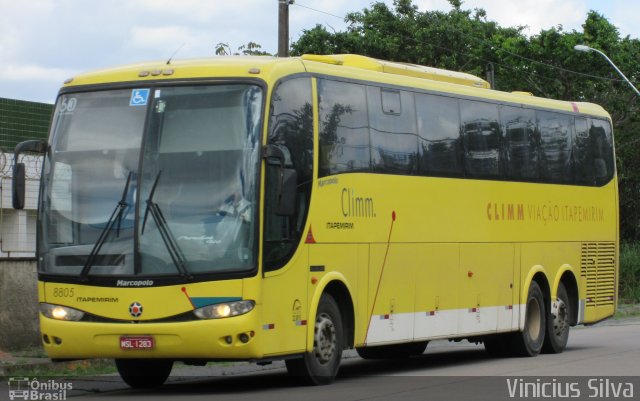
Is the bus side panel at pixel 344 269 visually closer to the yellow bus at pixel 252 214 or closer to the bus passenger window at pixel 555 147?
the yellow bus at pixel 252 214

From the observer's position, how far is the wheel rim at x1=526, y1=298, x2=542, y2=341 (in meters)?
20.0

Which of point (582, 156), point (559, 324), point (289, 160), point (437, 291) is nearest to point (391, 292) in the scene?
point (437, 291)

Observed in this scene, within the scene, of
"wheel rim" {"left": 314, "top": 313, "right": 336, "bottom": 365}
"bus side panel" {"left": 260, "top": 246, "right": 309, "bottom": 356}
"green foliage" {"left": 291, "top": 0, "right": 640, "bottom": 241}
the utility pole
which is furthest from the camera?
"green foliage" {"left": 291, "top": 0, "right": 640, "bottom": 241}

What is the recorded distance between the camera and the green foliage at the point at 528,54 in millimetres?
47875

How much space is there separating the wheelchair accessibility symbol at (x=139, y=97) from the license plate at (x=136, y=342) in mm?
2483

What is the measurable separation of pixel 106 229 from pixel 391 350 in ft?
→ 23.6

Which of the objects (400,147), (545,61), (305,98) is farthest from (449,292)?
(545,61)

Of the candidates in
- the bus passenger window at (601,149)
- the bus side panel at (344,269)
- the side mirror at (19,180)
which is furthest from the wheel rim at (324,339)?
the bus passenger window at (601,149)

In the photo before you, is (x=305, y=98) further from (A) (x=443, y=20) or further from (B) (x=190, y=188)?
(A) (x=443, y=20)

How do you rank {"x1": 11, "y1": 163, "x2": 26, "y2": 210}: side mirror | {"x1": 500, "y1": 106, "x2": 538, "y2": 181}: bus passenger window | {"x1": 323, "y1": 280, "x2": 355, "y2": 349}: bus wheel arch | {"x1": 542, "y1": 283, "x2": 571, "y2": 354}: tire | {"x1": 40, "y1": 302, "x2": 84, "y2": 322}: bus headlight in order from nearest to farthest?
{"x1": 40, "y1": 302, "x2": 84, "y2": 322}: bus headlight < {"x1": 11, "y1": 163, "x2": 26, "y2": 210}: side mirror < {"x1": 323, "y1": 280, "x2": 355, "y2": 349}: bus wheel arch < {"x1": 500, "y1": 106, "x2": 538, "y2": 181}: bus passenger window < {"x1": 542, "y1": 283, "x2": 571, "y2": 354}: tire

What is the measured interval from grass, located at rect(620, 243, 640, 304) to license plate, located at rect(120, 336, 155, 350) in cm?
2600

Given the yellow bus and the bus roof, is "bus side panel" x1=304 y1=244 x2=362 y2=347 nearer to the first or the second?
the yellow bus

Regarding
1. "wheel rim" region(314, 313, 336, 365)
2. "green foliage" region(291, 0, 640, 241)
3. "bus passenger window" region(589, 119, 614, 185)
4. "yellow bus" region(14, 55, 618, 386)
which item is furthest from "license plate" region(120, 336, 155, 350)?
"green foliage" region(291, 0, 640, 241)

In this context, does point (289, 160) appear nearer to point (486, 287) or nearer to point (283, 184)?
point (283, 184)
